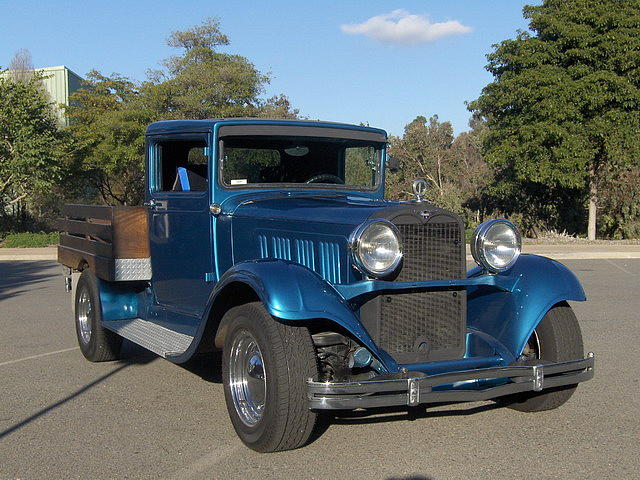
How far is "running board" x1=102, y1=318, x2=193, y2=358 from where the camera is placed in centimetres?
519

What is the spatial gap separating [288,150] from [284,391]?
2277 millimetres

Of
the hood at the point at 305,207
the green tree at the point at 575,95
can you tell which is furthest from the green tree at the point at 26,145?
the hood at the point at 305,207

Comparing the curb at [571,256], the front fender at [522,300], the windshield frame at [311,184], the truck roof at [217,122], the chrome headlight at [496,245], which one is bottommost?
the curb at [571,256]

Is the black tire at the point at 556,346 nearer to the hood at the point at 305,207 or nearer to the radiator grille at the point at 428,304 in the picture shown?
the radiator grille at the point at 428,304

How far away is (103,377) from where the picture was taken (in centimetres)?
616

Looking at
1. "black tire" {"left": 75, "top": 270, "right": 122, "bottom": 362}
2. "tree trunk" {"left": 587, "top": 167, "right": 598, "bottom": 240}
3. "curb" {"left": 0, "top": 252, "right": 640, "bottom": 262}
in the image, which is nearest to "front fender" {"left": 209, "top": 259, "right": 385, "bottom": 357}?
"black tire" {"left": 75, "top": 270, "right": 122, "bottom": 362}

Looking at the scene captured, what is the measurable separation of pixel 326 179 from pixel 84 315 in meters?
2.96

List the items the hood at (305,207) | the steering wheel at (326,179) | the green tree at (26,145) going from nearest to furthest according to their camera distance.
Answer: the hood at (305,207)
the steering wheel at (326,179)
the green tree at (26,145)

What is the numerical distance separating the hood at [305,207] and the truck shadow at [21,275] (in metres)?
7.16

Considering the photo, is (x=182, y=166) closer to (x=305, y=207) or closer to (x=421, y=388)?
(x=305, y=207)

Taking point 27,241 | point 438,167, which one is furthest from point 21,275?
point 438,167

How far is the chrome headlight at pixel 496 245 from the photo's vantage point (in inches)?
184

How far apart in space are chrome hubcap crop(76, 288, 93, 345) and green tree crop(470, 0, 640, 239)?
17.3 m

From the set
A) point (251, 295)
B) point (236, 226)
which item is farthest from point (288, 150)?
point (251, 295)
